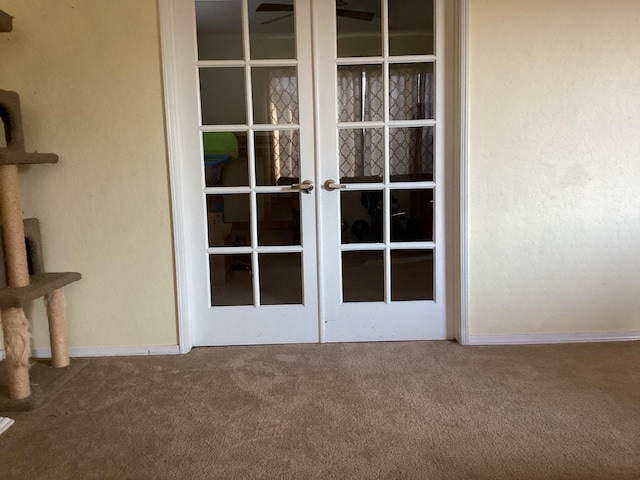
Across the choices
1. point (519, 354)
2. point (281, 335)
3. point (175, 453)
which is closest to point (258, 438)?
point (175, 453)

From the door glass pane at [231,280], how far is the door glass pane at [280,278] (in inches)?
3.0

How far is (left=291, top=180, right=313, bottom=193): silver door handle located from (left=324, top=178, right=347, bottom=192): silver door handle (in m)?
0.08

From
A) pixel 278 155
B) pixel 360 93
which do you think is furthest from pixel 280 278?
pixel 360 93

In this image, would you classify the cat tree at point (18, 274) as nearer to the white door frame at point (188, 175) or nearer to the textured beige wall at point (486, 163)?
the textured beige wall at point (486, 163)

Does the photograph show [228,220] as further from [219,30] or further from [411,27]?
[411,27]

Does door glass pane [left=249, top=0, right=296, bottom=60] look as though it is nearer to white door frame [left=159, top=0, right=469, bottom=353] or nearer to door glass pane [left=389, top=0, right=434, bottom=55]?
white door frame [left=159, top=0, right=469, bottom=353]

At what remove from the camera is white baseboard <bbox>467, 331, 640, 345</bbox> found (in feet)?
8.79

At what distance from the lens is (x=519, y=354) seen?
99.7 inches

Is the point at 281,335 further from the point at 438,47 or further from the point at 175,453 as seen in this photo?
the point at 438,47

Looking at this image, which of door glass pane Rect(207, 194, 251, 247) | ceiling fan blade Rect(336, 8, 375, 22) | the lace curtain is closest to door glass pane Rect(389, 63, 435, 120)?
the lace curtain

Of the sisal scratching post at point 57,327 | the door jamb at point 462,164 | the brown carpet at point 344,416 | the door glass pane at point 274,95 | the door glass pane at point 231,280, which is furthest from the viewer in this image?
the door glass pane at point 231,280

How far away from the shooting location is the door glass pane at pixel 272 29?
8.38 feet

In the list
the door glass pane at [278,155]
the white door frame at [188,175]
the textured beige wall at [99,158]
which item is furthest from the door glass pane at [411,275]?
the textured beige wall at [99,158]

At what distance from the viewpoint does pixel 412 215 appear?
2699mm
